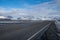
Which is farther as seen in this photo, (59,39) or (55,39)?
(59,39)

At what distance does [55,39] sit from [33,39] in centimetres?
824

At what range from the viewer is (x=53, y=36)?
21438 millimetres

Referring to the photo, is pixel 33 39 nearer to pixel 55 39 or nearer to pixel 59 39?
pixel 55 39

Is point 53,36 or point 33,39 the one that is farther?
point 53,36

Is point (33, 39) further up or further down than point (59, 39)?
further up

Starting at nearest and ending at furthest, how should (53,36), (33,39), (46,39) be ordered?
(33,39) → (46,39) → (53,36)

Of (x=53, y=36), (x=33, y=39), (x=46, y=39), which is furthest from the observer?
(x=53, y=36)

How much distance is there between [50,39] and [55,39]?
585mm

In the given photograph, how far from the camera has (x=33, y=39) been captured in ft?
42.1

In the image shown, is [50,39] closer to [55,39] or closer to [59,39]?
[55,39]

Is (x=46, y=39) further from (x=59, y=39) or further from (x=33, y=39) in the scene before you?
(x=33, y=39)

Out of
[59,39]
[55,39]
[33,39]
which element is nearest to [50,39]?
[55,39]

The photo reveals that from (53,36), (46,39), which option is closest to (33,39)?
(46,39)

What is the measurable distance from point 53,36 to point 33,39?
8.97 metres
